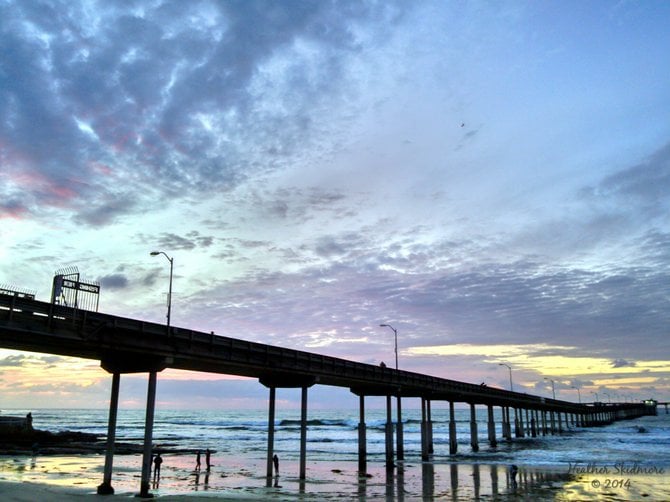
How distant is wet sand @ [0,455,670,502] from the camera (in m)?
32.8

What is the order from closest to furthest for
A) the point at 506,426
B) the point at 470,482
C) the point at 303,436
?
the point at 470,482, the point at 303,436, the point at 506,426

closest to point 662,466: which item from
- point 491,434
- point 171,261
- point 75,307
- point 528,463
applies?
point 528,463

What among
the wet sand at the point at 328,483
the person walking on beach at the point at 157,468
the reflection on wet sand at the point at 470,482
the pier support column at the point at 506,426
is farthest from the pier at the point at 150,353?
the pier support column at the point at 506,426

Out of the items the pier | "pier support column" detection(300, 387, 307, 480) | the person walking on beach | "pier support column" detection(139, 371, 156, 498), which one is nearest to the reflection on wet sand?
"pier support column" detection(300, 387, 307, 480)

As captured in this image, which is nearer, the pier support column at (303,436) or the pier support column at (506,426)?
the pier support column at (303,436)

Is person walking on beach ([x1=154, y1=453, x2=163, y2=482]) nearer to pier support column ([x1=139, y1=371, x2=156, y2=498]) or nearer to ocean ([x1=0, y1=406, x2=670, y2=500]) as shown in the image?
ocean ([x1=0, y1=406, x2=670, y2=500])

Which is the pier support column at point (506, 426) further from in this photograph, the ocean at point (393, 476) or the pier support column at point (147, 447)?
the pier support column at point (147, 447)

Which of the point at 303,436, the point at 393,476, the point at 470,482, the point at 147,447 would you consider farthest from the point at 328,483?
the point at 147,447

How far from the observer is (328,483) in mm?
40438

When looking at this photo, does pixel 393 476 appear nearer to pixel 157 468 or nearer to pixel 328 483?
pixel 328 483

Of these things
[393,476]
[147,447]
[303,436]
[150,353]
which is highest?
[150,353]

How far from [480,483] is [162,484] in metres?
23.2

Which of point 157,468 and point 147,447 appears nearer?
point 147,447

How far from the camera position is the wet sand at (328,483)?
32.8 meters
